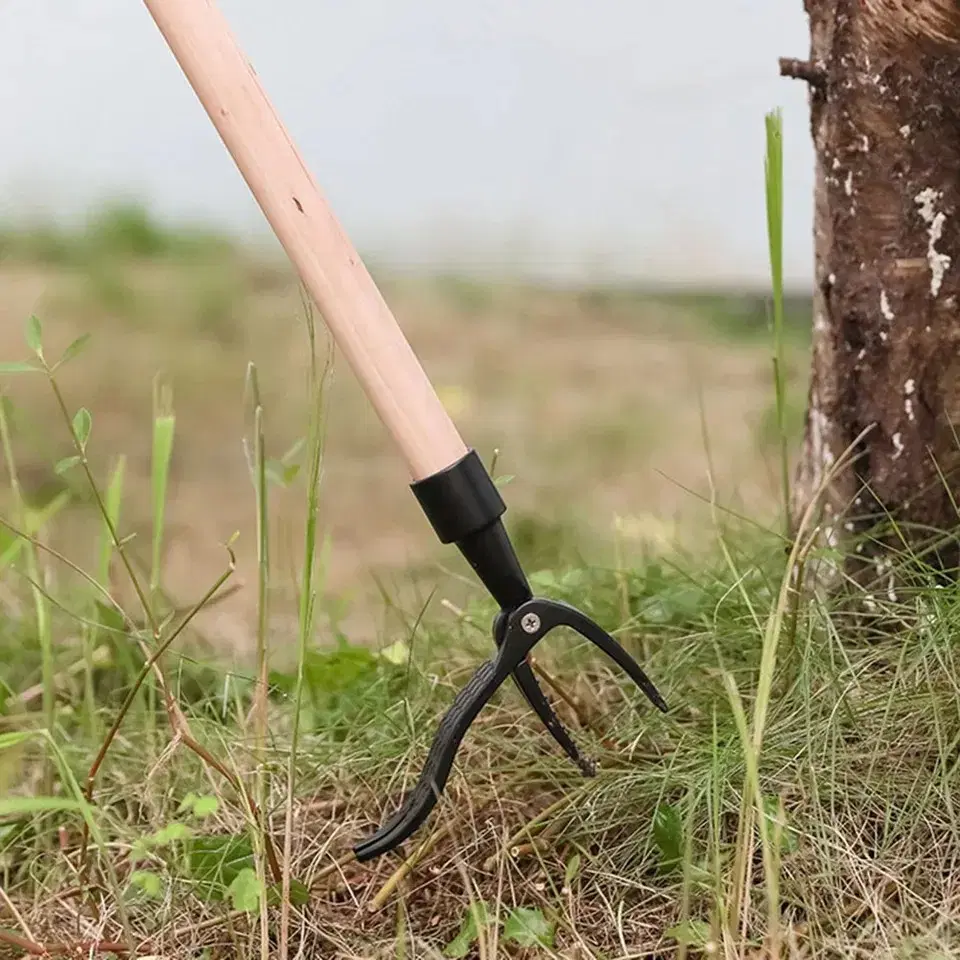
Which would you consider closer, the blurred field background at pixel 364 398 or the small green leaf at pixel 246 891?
the small green leaf at pixel 246 891

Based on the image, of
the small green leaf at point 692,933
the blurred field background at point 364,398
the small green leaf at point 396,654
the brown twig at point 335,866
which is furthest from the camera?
the blurred field background at point 364,398

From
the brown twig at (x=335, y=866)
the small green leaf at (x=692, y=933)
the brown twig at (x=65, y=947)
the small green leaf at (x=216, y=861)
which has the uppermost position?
the brown twig at (x=65, y=947)

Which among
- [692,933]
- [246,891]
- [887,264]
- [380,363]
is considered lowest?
[692,933]

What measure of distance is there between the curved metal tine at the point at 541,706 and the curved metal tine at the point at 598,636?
34 mm

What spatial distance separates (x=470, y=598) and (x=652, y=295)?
3.73ft

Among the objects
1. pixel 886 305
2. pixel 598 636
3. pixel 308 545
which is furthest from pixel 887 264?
pixel 308 545

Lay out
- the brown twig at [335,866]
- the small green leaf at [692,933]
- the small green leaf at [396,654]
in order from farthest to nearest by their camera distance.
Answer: the small green leaf at [396,654], the brown twig at [335,866], the small green leaf at [692,933]

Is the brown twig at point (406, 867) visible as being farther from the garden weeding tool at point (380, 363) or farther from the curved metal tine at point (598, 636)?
the curved metal tine at point (598, 636)

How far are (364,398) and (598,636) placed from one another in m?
1.29

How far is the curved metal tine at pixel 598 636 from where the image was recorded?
1.86ft

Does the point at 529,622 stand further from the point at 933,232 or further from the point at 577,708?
the point at 933,232

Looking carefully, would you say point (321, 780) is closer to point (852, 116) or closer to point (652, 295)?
point (852, 116)

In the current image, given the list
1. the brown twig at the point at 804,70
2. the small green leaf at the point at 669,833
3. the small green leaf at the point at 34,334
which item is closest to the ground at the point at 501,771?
the small green leaf at the point at 669,833

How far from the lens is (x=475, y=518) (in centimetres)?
54
